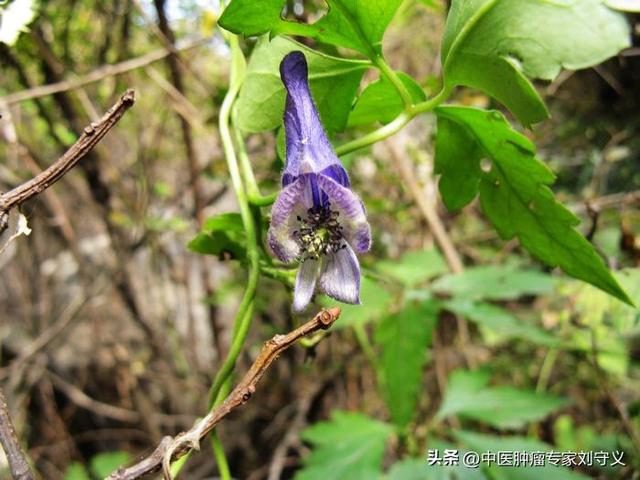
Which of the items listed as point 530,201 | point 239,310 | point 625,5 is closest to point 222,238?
point 239,310

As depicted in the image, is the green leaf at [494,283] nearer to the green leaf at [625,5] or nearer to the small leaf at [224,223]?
the small leaf at [224,223]

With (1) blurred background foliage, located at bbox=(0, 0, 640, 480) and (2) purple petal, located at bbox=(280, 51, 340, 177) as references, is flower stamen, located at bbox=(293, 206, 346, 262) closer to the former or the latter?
(2) purple petal, located at bbox=(280, 51, 340, 177)

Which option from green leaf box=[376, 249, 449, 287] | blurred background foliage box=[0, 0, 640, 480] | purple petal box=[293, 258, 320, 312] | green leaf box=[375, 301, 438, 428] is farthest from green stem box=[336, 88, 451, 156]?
green leaf box=[376, 249, 449, 287]

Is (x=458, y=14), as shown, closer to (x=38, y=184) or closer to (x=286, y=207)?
(x=286, y=207)

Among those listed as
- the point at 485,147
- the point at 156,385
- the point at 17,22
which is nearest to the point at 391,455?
the point at 156,385

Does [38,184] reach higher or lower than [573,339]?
higher
